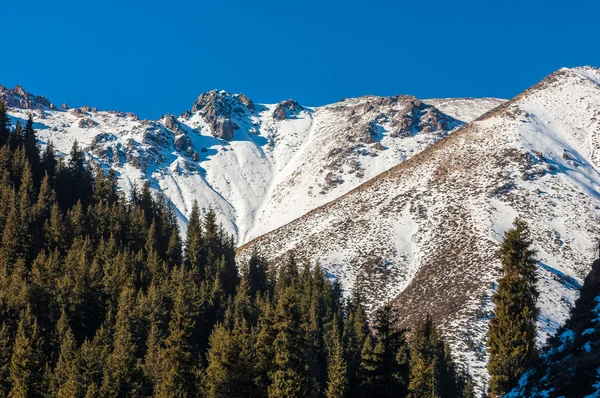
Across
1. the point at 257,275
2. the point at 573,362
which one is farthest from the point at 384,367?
the point at 257,275

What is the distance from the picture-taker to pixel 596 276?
96.2ft

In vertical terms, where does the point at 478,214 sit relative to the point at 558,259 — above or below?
above

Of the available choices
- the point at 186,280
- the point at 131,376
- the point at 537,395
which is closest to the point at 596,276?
the point at 537,395

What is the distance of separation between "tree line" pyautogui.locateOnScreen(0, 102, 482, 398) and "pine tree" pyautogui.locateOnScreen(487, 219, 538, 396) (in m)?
7.08

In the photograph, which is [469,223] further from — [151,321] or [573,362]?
[573,362]

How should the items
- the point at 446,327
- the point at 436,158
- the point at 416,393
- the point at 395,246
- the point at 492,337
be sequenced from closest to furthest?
the point at 492,337 → the point at 416,393 → the point at 446,327 → the point at 395,246 → the point at 436,158

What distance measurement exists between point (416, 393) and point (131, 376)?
25.6m

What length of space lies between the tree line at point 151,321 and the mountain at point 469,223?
1865cm

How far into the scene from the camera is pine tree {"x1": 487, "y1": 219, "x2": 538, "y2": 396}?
28.2 meters

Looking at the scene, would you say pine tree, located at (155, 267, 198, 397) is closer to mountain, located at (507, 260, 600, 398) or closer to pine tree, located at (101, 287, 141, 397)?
pine tree, located at (101, 287, 141, 397)

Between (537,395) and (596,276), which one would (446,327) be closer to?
(596,276)

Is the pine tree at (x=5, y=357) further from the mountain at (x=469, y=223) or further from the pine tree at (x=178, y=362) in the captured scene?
the mountain at (x=469, y=223)

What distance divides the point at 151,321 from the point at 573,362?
42.9 m

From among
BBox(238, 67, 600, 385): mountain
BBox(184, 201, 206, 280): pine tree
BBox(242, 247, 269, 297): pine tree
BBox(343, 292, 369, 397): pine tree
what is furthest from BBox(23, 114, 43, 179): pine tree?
BBox(343, 292, 369, 397): pine tree
